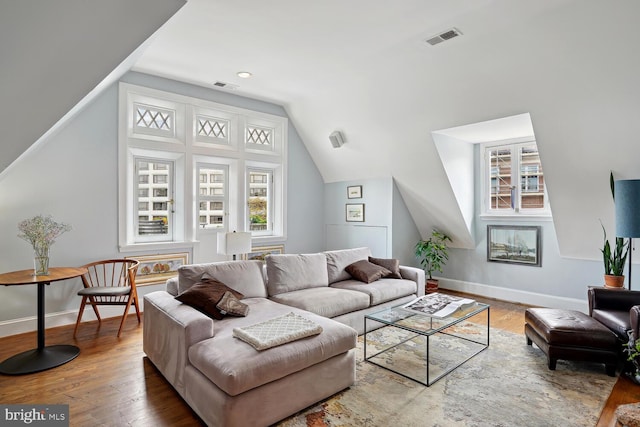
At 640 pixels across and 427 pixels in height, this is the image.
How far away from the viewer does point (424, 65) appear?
12.4ft

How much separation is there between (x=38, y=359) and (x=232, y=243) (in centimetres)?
185

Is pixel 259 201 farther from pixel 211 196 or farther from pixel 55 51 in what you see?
pixel 55 51

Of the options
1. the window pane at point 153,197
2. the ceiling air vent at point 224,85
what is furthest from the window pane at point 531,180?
the window pane at point 153,197

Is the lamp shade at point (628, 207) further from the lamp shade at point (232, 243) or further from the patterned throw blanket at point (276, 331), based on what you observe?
the lamp shade at point (232, 243)

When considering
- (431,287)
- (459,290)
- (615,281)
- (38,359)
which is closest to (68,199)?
(38,359)

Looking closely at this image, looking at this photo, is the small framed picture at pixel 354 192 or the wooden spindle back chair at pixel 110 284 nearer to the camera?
Result: the wooden spindle back chair at pixel 110 284

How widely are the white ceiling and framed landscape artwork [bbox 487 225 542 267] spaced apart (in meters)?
0.43

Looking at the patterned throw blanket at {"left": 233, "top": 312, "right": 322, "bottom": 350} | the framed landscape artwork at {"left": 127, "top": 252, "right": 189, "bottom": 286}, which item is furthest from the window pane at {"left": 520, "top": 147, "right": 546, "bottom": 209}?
the framed landscape artwork at {"left": 127, "top": 252, "right": 189, "bottom": 286}

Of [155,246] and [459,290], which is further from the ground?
[155,246]

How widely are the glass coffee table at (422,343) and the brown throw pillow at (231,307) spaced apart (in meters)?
1.02

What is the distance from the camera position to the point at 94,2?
77.3 inches

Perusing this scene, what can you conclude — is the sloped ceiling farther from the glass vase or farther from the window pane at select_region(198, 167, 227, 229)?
the window pane at select_region(198, 167, 227, 229)

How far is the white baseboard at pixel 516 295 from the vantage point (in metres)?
4.38

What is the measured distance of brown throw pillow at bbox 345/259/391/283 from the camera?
13.3 ft
